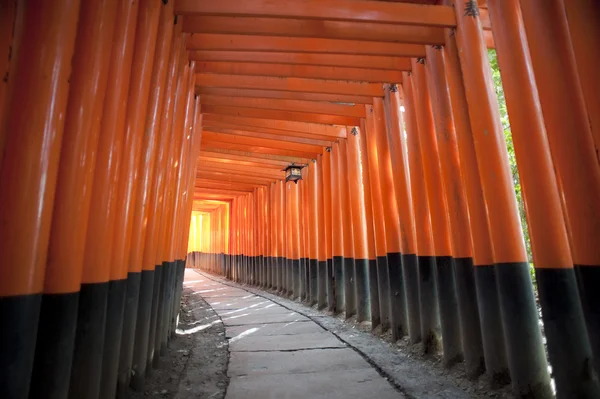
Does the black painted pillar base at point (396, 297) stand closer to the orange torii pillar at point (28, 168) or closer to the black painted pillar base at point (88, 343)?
the black painted pillar base at point (88, 343)

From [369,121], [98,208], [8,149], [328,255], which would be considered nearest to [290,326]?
[328,255]

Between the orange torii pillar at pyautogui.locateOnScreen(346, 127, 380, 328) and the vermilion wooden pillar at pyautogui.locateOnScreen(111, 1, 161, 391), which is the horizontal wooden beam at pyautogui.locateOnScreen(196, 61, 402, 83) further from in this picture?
the vermilion wooden pillar at pyautogui.locateOnScreen(111, 1, 161, 391)

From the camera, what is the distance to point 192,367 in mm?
4086

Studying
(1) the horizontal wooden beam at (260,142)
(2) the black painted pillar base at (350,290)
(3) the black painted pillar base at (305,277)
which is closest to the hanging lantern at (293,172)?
(1) the horizontal wooden beam at (260,142)

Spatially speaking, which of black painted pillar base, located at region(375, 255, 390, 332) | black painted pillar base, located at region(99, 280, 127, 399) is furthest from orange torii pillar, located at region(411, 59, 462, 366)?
black painted pillar base, located at region(99, 280, 127, 399)

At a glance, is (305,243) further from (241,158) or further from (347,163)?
(347,163)

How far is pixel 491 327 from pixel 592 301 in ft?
4.06

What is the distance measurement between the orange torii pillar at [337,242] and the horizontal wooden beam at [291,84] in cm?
196

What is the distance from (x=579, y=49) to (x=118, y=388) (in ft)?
12.3

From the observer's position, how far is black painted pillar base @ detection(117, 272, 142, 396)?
2.83 metres

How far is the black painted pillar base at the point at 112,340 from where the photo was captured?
2439 millimetres

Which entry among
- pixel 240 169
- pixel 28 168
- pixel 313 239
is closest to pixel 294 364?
pixel 28 168

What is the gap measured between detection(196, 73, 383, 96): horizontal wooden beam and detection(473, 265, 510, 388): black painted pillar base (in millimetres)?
3061

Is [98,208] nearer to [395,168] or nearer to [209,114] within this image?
[395,168]
